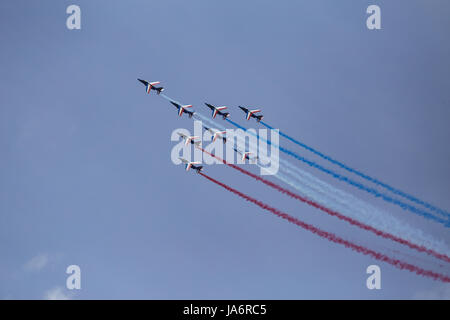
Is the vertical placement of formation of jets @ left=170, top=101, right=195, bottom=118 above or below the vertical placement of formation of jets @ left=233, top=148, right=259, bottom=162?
above

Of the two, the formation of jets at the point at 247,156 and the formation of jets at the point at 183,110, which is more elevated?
the formation of jets at the point at 183,110

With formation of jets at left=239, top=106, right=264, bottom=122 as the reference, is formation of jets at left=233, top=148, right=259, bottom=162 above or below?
below

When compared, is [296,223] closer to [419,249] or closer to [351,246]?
[351,246]

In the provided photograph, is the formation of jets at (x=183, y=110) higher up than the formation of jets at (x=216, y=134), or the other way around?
the formation of jets at (x=183, y=110)

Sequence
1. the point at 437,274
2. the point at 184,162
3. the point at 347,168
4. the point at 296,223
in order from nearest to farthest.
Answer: the point at 437,274 → the point at 296,223 → the point at 347,168 → the point at 184,162

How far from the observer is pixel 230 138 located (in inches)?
3541

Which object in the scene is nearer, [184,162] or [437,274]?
[437,274]

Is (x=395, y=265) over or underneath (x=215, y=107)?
underneath

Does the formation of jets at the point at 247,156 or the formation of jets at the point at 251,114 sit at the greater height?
the formation of jets at the point at 251,114

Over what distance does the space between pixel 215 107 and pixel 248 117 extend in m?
6.81

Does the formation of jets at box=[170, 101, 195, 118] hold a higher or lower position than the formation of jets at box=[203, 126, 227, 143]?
higher
